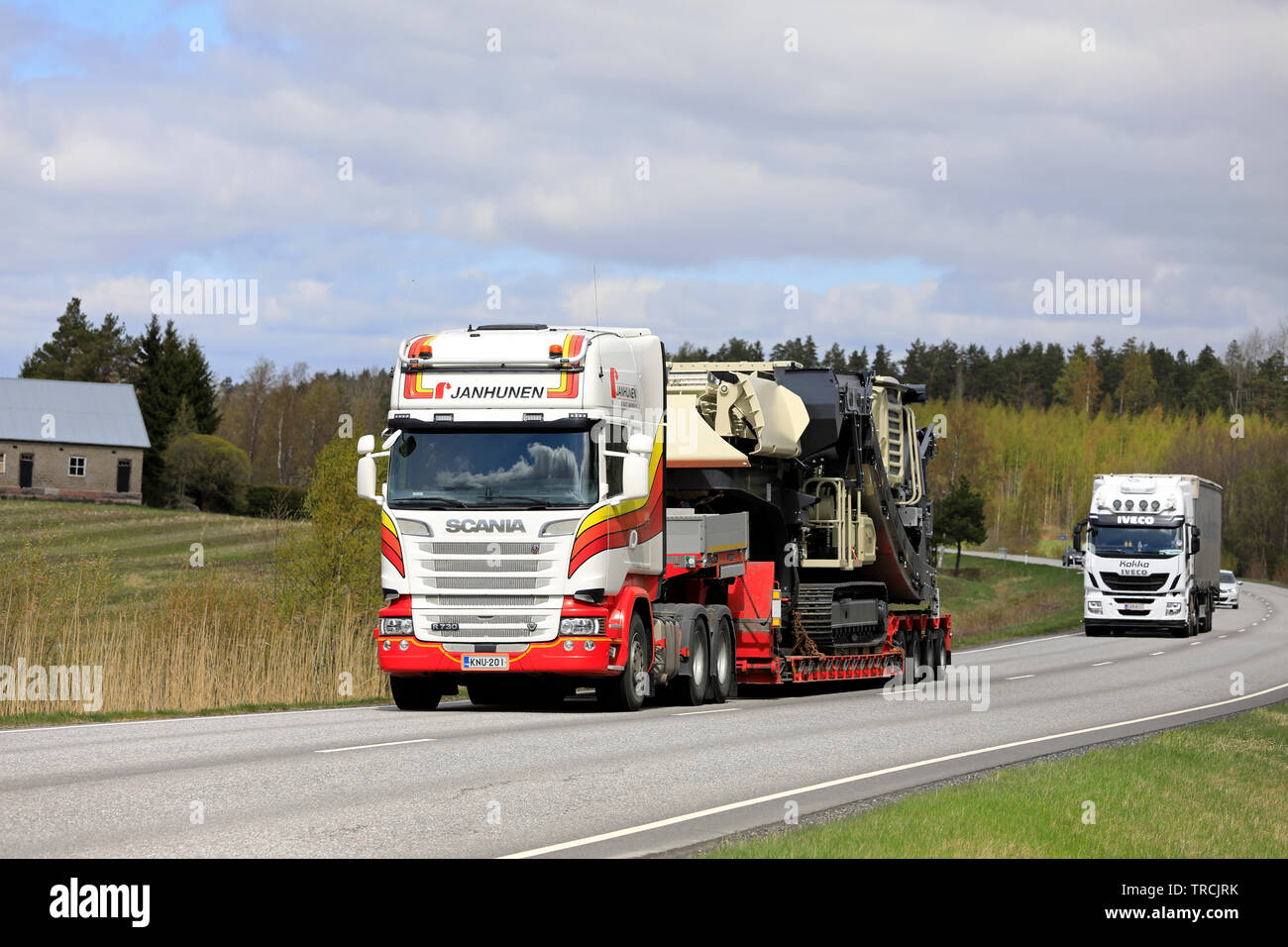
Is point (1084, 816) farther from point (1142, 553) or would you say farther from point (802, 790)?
point (1142, 553)

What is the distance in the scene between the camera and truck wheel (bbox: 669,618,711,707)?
19547 millimetres

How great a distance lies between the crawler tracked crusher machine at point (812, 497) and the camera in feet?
69.6

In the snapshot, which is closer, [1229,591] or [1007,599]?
[1229,591]

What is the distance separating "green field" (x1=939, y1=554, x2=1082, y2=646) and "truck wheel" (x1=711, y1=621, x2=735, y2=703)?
2114 centimetres

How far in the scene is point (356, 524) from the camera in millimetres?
36469

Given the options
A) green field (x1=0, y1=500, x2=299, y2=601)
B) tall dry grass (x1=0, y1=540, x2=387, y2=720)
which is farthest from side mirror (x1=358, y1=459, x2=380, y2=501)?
green field (x1=0, y1=500, x2=299, y2=601)

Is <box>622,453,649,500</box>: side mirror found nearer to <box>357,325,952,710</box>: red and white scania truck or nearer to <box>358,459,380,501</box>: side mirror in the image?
<box>357,325,952,710</box>: red and white scania truck

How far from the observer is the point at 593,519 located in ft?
55.7

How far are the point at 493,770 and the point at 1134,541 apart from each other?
34.8m

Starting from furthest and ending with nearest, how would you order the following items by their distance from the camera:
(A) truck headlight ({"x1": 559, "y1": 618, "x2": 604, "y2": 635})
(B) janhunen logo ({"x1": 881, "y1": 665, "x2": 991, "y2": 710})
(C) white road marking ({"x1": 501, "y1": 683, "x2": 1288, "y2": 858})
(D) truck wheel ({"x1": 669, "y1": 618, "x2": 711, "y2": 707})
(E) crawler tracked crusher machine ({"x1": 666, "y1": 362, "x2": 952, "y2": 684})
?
(B) janhunen logo ({"x1": 881, "y1": 665, "x2": 991, "y2": 710}), (E) crawler tracked crusher machine ({"x1": 666, "y1": 362, "x2": 952, "y2": 684}), (D) truck wheel ({"x1": 669, "y1": 618, "x2": 711, "y2": 707}), (A) truck headlight ({"x1": 559, "y1": 618, "x2": 604, "y2": 635}), (C) white road marking ({"x1": 501, "y1": 683, "x2": 1288, "y2": 858})

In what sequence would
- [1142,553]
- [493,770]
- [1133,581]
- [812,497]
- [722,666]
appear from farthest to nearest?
1. [1133,581]
2. [1142,553]
3. [812,497]
4. [722,666]
5. [493,770]
